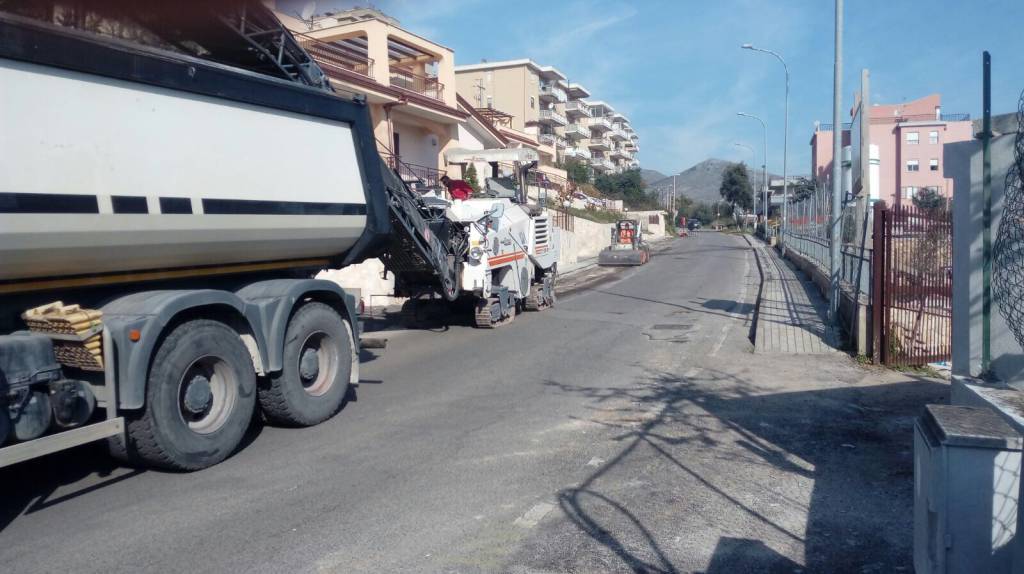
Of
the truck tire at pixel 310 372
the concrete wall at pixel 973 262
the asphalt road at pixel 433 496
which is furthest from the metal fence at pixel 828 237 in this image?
the truck tire at pixel 310 372

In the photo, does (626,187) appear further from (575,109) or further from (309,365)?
(309,365)

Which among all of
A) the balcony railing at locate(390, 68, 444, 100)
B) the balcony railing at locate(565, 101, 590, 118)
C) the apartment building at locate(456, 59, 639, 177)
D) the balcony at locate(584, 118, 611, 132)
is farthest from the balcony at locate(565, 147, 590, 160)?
the balcony railing at locate(390, 68, 444, 100)

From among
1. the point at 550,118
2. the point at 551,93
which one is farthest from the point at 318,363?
the point at 551,93

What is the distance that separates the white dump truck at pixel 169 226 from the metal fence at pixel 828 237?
7517 millimetres

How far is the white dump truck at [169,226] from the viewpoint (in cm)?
519

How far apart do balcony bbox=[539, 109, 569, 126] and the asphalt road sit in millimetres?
59104

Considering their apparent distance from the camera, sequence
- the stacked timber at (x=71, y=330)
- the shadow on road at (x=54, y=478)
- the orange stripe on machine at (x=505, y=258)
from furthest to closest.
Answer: the orange stripe on machine at (x=505, y=258)
the shadow on road at (x=54, y=478)
the stacked timber at (x=71, y=330)

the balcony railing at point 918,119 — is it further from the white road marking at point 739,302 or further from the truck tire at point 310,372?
the truck tire at point 310,372

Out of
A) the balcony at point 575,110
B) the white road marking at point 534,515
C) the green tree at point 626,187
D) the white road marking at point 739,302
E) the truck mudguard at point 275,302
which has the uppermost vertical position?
the balcony at point 575,110

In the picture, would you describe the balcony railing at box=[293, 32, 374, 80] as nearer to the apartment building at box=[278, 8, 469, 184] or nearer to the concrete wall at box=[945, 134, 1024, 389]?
the apartment building at box=[278, 8, 469, 184]

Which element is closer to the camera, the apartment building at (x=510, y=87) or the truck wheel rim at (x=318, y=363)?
the truck wheel rim at (x=318, y=363)

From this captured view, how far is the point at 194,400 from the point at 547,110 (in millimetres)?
64515

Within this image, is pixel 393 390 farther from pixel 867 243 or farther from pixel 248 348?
pixel 867 243

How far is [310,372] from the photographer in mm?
7824
